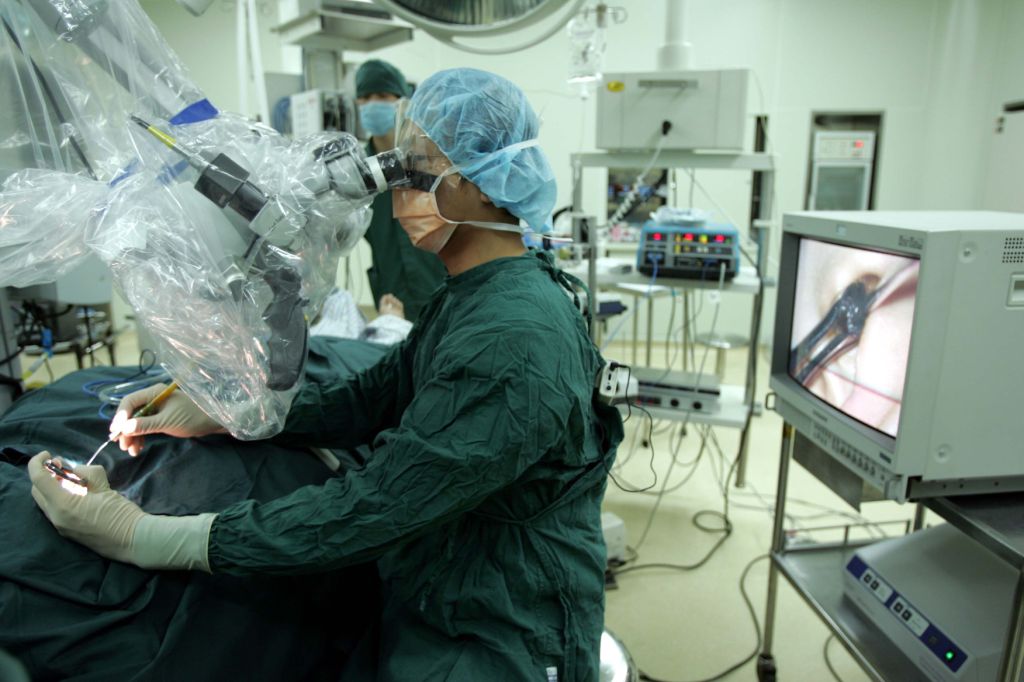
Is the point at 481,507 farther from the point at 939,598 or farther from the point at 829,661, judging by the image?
the point at 829,661

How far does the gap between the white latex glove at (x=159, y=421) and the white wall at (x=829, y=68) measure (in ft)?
10.7

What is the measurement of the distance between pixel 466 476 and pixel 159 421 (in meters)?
0.63

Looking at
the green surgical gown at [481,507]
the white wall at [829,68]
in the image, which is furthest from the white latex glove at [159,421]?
the white wall at [829,68]

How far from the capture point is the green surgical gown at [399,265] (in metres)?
2.58

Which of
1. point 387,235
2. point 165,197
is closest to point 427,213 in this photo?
point 165,197

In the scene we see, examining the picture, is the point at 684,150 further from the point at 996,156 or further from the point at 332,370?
the point at 996,156

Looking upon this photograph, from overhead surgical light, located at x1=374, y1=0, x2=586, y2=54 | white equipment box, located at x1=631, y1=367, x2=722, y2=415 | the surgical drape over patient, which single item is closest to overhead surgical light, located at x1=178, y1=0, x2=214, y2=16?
the surgical drape over patient

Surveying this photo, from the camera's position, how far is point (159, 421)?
1187mm

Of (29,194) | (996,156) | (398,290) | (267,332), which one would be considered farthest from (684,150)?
(996,156)

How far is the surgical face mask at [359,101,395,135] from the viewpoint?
266 cm

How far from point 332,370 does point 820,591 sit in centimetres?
130

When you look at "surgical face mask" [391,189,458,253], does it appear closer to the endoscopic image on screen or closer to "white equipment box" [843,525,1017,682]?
the endoscopic image on screen

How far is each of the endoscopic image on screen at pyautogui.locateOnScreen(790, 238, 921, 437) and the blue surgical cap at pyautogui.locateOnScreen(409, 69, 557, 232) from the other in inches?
27.1

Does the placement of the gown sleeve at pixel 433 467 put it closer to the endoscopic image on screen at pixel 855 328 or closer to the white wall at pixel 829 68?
the endoscopic image on screen at pixel 855 328
